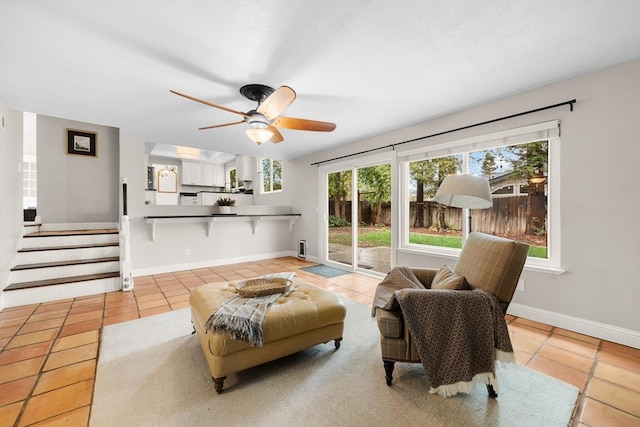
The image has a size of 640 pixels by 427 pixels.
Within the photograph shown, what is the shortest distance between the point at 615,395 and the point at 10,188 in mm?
5846

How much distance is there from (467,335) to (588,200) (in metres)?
1.98

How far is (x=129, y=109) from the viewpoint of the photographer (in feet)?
9.91

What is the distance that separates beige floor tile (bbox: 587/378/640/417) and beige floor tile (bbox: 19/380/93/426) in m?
3.02

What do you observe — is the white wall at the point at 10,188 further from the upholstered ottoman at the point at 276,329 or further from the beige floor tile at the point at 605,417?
the beige floor tile at the point at 605,417

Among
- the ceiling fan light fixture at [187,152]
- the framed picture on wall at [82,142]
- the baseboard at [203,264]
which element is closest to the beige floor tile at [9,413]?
the baseboard at [203,264]

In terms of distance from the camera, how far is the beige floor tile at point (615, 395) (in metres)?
1.46

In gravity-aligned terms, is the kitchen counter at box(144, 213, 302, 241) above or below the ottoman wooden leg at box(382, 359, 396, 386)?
above

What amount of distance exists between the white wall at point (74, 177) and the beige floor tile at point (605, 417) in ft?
21.4

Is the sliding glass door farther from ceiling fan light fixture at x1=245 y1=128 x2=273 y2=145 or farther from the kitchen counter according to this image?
ceiling fan light fixture at x1=245 y1=128 x2=273 y2=145

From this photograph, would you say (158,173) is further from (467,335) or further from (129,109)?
(467,335)

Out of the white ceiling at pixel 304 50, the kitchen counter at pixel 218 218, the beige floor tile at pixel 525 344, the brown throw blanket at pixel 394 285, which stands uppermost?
the white ceiling at pixel 304 50

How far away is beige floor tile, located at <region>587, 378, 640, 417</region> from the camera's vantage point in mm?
1457

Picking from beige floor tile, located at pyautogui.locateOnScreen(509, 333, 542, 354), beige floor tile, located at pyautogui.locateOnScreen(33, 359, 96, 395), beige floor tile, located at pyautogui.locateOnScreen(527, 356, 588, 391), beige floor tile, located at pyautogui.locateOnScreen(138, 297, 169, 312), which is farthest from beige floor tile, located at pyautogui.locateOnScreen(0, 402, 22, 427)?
beige floor tile, located at pyautogui.locateOnScreen(509, 333, 542, 354)

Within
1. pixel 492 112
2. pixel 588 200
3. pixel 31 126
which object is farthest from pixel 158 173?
pixel 588 200
